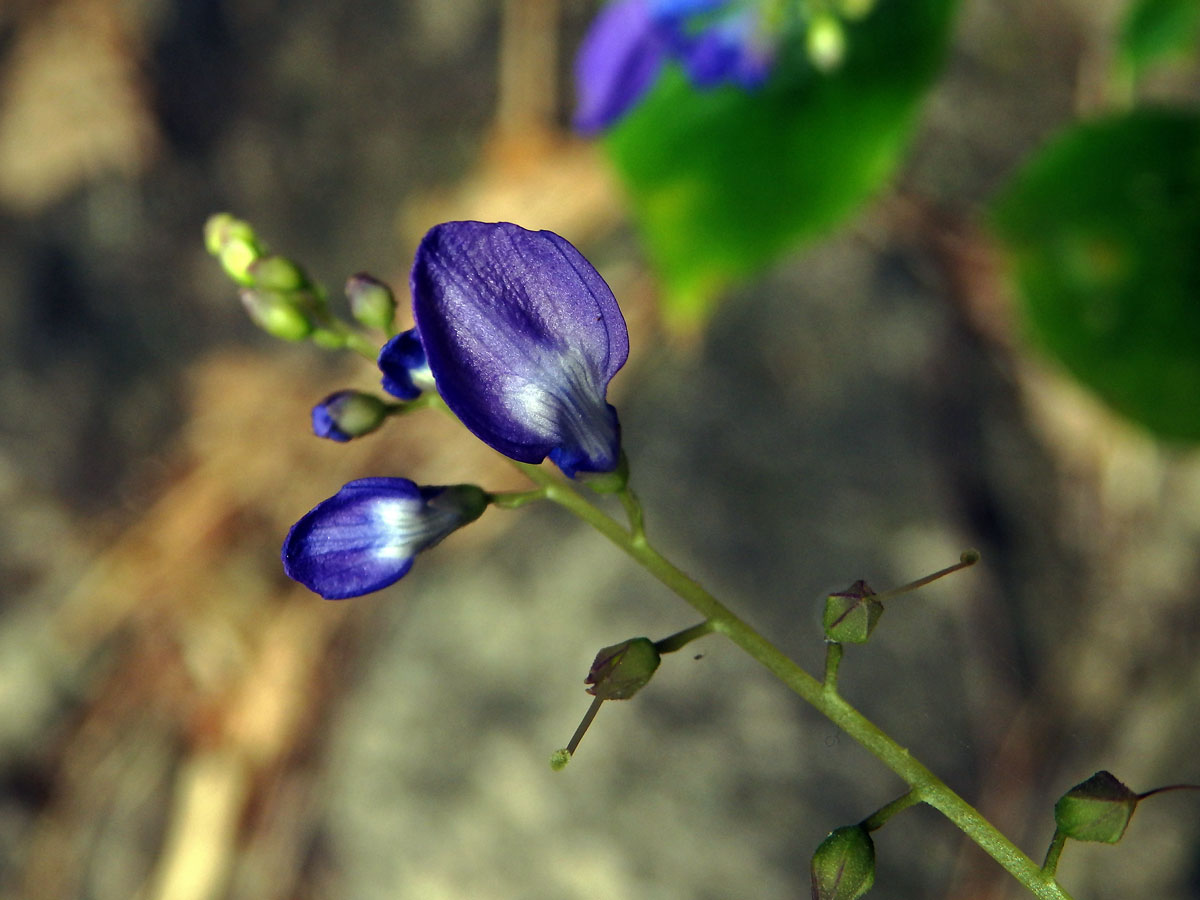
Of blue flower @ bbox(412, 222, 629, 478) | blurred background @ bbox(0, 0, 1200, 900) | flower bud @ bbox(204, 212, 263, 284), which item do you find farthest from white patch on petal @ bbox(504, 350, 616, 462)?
blurred background @ bbox(0, 0, 1200, 900)

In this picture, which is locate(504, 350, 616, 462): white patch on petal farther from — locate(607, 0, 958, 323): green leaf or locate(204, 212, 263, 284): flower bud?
locate(607, 0, 958, 323): green leaf

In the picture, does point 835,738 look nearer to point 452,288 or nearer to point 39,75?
point 452,288

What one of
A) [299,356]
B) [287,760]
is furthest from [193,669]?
[299,356]

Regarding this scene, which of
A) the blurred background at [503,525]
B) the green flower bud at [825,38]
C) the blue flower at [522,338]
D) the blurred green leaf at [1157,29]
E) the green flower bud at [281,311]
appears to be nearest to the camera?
the blue flower at [522,338]

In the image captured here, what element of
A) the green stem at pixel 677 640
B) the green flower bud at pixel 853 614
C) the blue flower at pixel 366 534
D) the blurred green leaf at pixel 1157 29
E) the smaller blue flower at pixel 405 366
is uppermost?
the smaller blue flower at pixel 405 366

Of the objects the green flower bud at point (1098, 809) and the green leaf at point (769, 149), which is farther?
the green leaf at point (769, 149)

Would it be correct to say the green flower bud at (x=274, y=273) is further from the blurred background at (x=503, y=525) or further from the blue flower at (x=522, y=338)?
the blurred background at (x=503, y=525)

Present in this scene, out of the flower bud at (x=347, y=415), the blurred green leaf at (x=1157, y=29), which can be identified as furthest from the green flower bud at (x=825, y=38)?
the flower bud at (x=347, y=415)

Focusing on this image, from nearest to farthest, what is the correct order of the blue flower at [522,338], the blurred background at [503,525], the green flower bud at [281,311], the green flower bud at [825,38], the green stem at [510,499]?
the blue flower at [522,338] → the green stem at [510,499] → the green flower bud at [281,311] → the green flower bud at [825,38] → the blurred background at [503,525]
